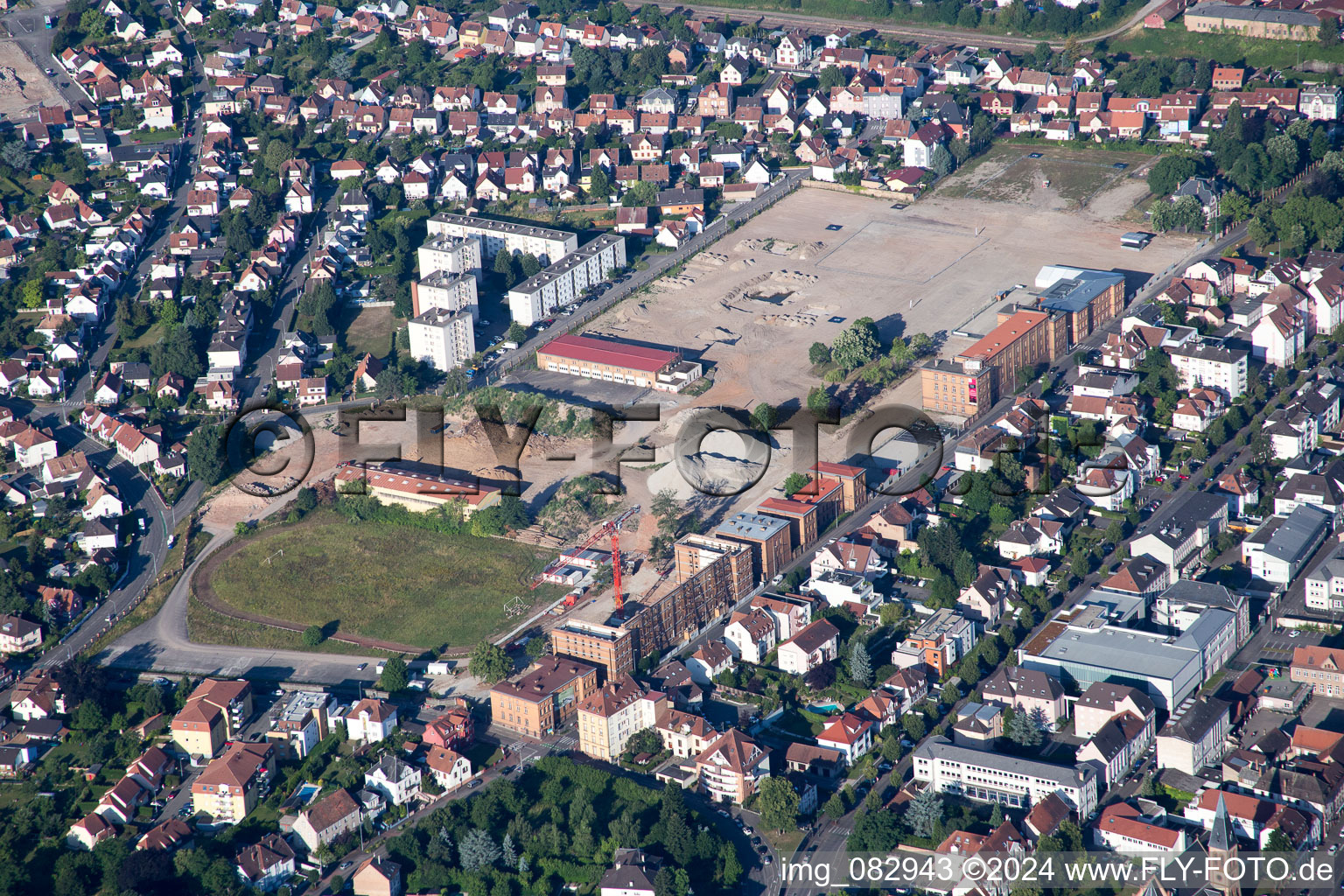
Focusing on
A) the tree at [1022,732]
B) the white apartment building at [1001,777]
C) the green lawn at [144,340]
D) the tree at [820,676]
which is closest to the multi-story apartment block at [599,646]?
the tree at [820,676]

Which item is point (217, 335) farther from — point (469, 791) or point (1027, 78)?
point (1027, 78)

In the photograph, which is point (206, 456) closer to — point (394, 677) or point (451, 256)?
point (394, 677)

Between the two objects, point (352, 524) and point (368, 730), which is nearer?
point (368, 730)

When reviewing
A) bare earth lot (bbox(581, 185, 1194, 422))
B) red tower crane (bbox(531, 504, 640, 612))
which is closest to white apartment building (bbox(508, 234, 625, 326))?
bare earth lot (bbox(581, 185, 1194, 422))

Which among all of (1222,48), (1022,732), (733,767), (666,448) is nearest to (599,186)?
(666,448)

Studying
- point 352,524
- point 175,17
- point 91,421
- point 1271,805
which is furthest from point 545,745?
point 175,17

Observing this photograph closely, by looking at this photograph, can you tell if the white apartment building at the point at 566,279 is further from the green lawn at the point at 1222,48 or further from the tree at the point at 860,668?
the green lawn at the point at 1222,48
